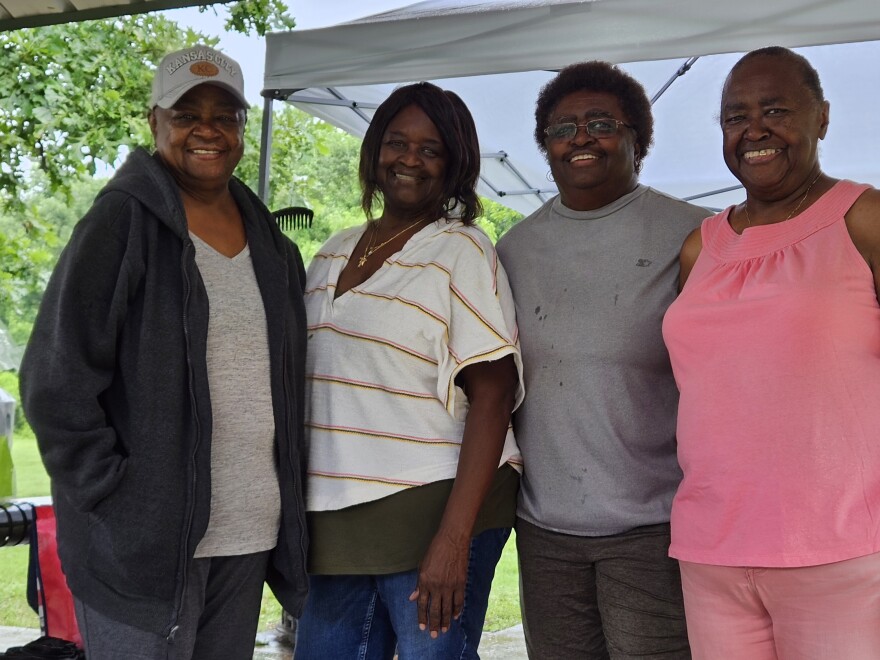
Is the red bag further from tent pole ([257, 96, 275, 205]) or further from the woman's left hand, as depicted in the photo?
tent pole ([257, 96, 275, 205])

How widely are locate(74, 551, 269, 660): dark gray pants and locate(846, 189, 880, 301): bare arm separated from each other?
140cm

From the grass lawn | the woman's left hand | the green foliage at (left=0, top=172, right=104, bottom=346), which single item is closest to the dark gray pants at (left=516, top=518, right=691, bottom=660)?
the woman's left hand

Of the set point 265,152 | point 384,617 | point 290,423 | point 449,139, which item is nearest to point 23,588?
point 265,152

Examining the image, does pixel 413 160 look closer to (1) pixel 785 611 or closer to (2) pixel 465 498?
(2) pixel 465 498

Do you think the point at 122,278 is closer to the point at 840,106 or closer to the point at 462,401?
the point at 462,401

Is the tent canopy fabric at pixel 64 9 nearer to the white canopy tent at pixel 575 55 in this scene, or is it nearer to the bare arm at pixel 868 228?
the white canopy tent at pixel 575 55

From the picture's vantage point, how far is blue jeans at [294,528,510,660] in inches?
88.4

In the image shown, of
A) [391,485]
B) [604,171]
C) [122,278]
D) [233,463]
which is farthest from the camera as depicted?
[604,171]

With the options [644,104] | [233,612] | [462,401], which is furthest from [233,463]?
[644,104]

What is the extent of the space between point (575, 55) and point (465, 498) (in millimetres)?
1887

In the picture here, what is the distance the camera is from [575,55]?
11.3 ft

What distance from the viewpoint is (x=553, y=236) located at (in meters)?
2.51

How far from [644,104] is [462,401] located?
954 millimetres

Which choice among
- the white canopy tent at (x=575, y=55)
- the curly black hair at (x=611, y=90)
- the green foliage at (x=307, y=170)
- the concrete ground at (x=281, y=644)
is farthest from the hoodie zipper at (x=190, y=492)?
the green foliage at (x=307, y=170)
